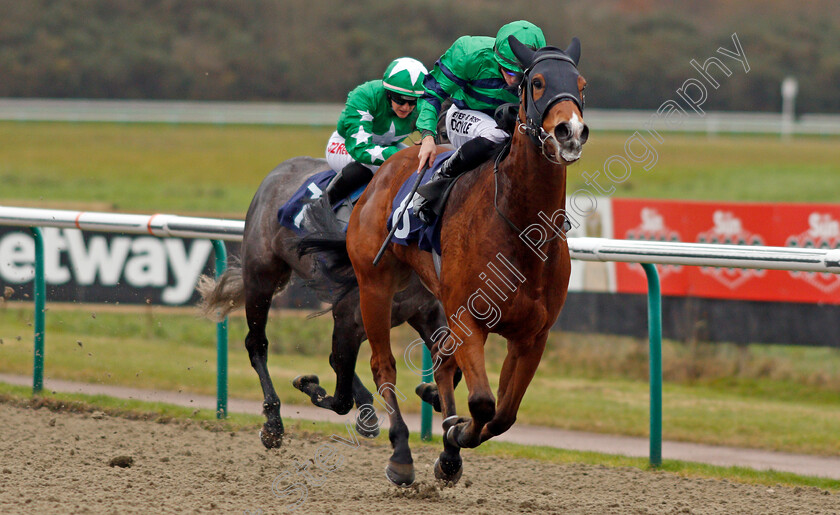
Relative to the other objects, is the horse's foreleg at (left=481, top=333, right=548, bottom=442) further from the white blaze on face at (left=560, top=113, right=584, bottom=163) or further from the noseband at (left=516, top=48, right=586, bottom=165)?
the white blaze on face at (left=560, top=113, right=584, bottom=163)

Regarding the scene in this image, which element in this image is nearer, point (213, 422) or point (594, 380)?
point (213, 422)

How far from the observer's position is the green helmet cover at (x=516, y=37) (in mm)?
4160

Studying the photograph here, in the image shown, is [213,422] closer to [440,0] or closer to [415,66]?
[415,66]

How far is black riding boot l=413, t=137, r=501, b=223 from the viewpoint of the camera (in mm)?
4312

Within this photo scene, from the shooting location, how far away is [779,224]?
859 centimetres

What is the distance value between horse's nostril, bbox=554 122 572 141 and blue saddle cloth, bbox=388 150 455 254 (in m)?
0.98

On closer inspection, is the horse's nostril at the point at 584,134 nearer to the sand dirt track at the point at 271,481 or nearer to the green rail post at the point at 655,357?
the sand dirt track at the point at 271,481

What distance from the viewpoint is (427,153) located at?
4543mm

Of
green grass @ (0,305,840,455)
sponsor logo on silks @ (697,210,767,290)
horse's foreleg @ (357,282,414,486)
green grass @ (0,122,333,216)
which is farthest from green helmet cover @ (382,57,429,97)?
green grass @ (0,122,333,216)

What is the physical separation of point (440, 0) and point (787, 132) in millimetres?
18760

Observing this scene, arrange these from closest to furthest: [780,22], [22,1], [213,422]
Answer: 1. [213,422]
2. [22,1]
3. [780,22]

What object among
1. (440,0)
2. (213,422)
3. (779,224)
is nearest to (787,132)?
(440,0)

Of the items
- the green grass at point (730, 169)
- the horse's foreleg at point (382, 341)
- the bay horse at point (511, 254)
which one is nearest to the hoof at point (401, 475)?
the bay horse at point (511, 254)

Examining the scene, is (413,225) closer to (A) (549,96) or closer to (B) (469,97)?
(B) (469,97)
